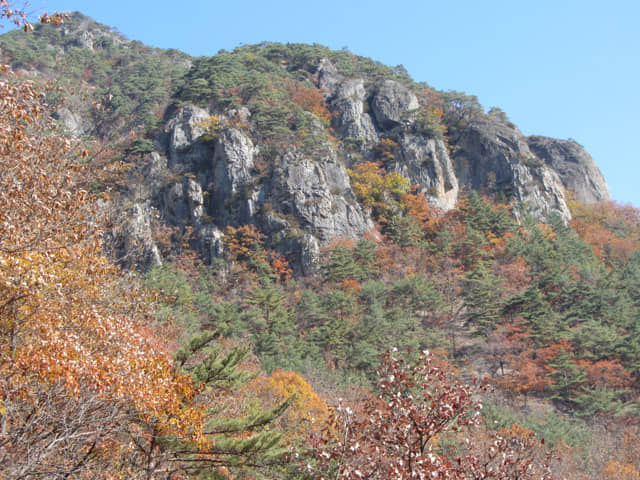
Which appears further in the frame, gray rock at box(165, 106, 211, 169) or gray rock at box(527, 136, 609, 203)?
gray rock at box(527, 136, 609, 203)

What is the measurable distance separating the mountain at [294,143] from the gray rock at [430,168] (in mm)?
173

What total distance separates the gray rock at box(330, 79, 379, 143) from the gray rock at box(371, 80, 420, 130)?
59.6 inches

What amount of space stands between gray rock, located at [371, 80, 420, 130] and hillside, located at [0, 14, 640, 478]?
12.1 inches

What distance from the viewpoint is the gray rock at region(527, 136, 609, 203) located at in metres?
67.0

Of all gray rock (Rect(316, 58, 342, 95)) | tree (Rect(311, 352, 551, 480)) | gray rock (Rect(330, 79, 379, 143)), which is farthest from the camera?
gray rock (Rect(316, 58, 342, 95))

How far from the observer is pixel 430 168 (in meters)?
57.2

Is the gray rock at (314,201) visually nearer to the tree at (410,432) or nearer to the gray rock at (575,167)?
the gray rock at (575,167)

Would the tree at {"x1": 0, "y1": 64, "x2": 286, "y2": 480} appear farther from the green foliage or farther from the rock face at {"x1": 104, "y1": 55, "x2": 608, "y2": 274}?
the green foliage

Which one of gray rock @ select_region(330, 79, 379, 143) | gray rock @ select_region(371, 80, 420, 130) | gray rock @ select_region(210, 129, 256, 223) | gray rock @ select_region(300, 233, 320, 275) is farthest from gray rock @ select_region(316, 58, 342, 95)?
gray rock @ select_region(300, 233, 320, 275)

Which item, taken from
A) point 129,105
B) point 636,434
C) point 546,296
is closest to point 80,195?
point 636,434

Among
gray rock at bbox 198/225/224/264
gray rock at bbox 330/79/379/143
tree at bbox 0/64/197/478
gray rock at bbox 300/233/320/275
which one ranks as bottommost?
tree at bbox 0/64/197/478

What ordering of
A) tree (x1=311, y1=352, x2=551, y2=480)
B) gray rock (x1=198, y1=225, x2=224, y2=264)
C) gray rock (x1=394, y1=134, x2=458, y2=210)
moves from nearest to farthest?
1. tree (x1=311, y1=352, x2=551, y2=480)
2. gray rock (x1=198, y1=225, x2=224, y2=264)
3. gray rock (x1=394, y1=134, x2=458, y2=210)

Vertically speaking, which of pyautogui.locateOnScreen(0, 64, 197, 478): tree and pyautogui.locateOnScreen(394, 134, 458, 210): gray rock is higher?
pyautogui.locateOnScreen(394, 134, 458, 210): gray rock

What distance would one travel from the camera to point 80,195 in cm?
693
